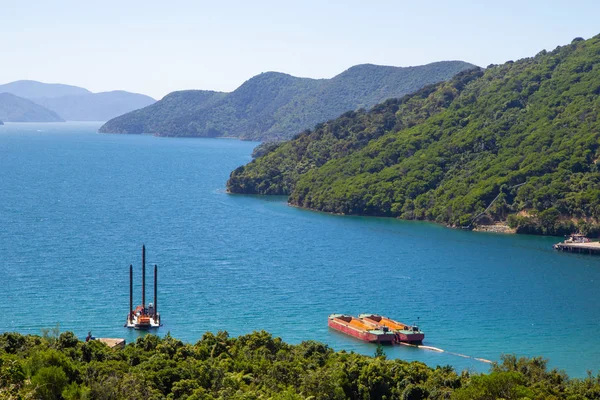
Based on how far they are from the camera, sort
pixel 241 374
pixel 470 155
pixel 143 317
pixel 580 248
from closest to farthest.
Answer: pixel 241 374 < pixel 143 317 < pixel 580 248 < pixel 470 155

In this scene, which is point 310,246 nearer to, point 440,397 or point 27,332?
point 27,332

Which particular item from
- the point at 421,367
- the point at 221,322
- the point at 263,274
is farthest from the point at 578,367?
the point at 263,274

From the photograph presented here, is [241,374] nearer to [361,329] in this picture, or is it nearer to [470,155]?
[361,329]

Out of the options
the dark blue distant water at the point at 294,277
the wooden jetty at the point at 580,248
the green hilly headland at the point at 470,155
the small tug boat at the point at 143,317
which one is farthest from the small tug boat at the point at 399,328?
the green hilly headland at the point at 470,155

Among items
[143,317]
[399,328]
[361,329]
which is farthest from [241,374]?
[399,328]

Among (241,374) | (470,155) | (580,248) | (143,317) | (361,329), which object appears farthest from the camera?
(470,155)

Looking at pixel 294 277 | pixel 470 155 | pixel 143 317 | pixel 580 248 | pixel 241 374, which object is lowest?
pixel 143 317

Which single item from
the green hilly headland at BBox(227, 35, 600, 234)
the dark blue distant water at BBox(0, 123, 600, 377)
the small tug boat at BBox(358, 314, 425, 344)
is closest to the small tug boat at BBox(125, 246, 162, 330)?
the dark blue distant water at BBox(0, 123, 600, 377)
